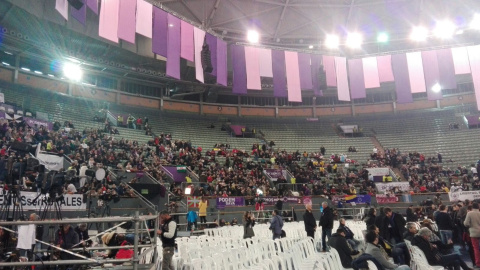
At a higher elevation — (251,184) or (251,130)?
(251,130)

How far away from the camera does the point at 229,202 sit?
64.1 ft

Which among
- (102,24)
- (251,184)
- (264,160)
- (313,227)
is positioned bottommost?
(313,227)

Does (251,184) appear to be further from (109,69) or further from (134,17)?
(109,69)

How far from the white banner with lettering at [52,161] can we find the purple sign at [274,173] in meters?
14.1

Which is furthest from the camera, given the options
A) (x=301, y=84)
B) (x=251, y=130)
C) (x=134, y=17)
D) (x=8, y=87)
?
(x=251, y=130)

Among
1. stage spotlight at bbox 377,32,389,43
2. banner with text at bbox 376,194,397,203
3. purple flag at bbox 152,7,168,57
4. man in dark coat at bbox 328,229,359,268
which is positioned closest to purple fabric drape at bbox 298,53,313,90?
banner with text at bbox 376,194,397,203

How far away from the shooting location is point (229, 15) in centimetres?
2942

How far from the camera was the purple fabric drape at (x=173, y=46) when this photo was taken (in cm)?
2162

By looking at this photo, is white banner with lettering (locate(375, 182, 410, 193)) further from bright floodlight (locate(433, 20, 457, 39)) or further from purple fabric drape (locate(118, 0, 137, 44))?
purple fabric drape (locate(118, 0, 137, 44))

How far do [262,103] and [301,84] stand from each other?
485 inches

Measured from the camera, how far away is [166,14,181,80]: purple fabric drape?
2162 cm

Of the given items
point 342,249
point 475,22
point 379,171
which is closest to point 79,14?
point 342,249

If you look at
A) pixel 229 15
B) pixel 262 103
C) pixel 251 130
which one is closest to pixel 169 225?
pixel 229 15

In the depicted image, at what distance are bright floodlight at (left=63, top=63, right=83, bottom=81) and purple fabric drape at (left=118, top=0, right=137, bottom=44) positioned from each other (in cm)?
1072
